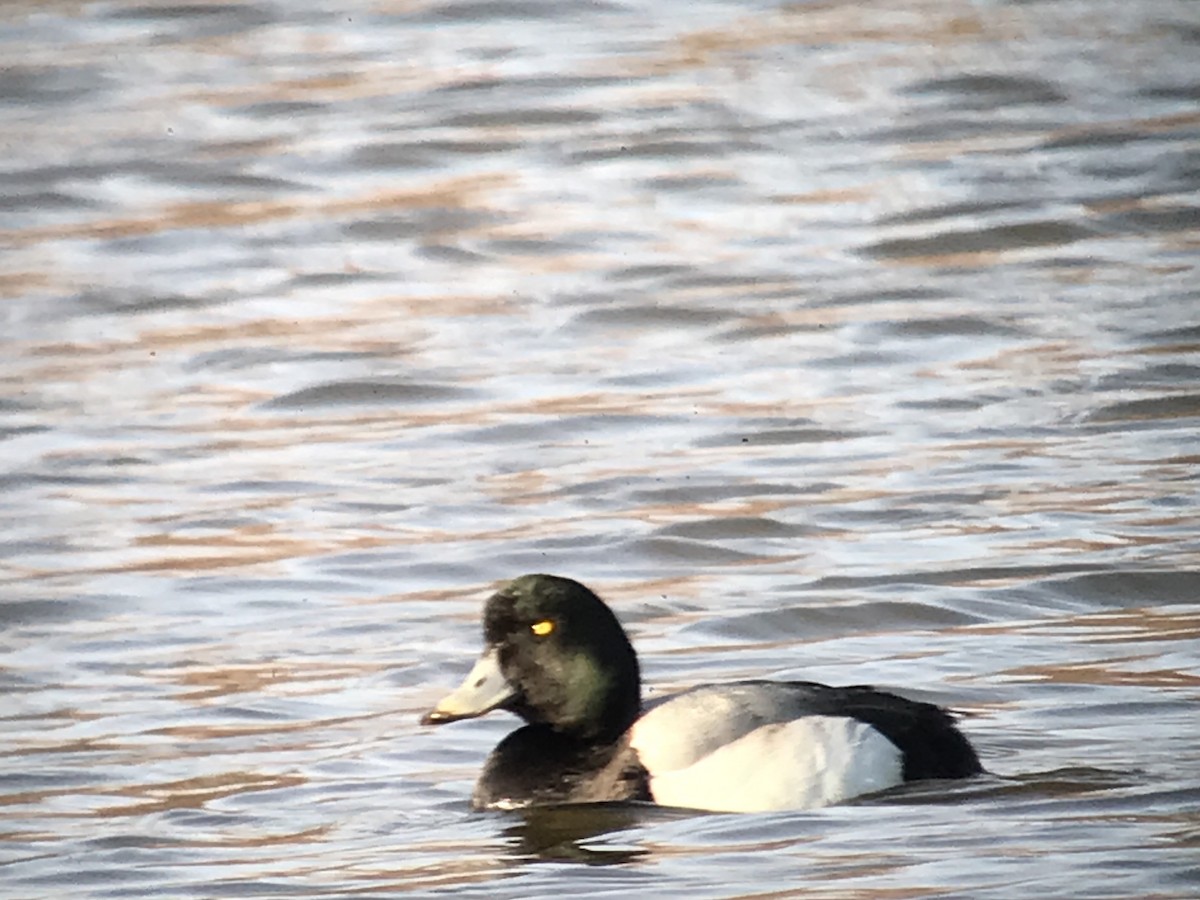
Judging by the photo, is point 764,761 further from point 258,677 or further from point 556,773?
point 258,677

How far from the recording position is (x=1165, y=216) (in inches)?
663

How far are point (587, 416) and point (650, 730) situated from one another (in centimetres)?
588

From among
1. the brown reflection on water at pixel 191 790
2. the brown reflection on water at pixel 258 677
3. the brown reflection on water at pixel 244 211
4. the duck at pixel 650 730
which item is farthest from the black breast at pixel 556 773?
the brown reflection on water at pixel 244 211

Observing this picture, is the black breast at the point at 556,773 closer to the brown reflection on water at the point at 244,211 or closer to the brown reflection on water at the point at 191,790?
the brown reflection on water at the point at 191,790

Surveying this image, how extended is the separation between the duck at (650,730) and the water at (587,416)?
0.10 metres

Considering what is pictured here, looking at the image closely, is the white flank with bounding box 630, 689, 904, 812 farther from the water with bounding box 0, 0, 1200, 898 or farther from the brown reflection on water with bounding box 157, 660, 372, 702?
the brown reflection on water with bounding box 157, 660, 372, 702

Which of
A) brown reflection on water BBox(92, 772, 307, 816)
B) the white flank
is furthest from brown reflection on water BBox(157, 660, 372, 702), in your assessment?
the white flank

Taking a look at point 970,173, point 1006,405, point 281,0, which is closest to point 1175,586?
point 1006,405

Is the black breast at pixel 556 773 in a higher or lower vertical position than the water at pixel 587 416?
higher

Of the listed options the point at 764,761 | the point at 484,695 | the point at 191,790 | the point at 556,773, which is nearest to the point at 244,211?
the point at 191,790

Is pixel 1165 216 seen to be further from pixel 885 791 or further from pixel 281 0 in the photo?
pixel 885 791

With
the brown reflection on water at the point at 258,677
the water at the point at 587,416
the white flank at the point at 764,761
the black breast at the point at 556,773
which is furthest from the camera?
the brown reflection on water at the point at 258,677

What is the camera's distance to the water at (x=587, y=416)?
25.1 ft

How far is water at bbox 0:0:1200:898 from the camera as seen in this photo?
7.65 metres
